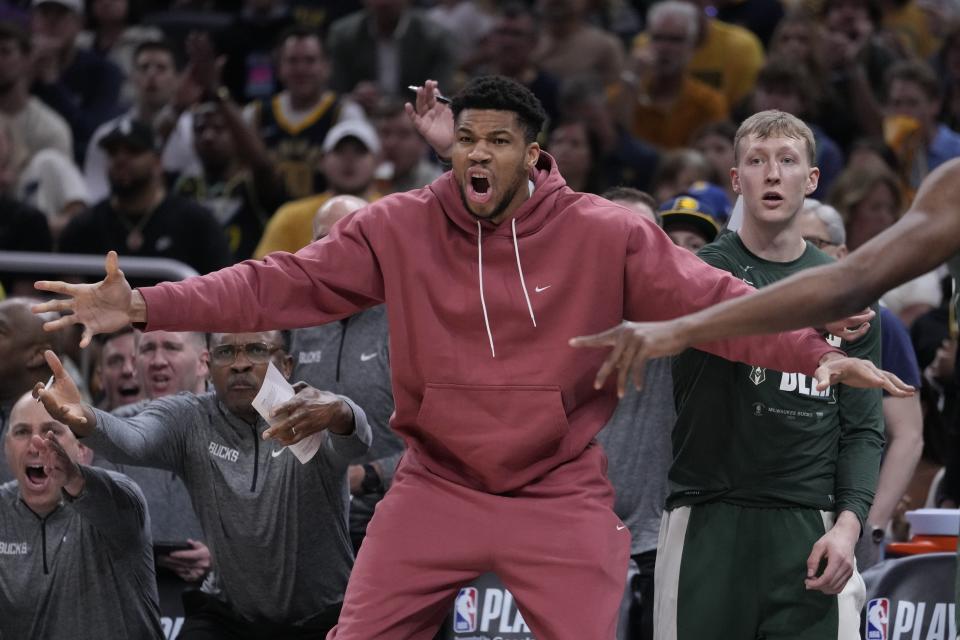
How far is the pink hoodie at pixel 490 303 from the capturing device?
478 cm

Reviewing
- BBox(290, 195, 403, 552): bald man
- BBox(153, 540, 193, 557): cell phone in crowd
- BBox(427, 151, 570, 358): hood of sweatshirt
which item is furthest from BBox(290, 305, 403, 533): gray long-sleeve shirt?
BBox(427, 151, 570, 358): hood of sweatshirt

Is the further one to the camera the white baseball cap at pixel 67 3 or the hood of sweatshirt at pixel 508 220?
the white baseball cap at pixel 67 3

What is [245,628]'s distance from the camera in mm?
5988

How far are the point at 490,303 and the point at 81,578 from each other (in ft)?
7.04

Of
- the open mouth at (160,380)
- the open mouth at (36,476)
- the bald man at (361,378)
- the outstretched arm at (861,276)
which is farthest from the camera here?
the open mouth at (160,380)

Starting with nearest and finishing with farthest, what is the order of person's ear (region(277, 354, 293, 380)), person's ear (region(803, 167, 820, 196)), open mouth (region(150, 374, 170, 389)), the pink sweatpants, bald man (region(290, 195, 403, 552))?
the pink sweatpants < person's ear (region(803, 167, 820, 196)) < person's ear (region(277, 354, 293, 380)) < bald man (region(290, 195, 403, 552)) < open mouth (region(150, 374, 170, 389))

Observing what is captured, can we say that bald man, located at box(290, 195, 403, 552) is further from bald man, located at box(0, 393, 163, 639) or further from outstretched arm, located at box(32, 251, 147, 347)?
outstretched arm, located at box(32, 251, 147, 347)

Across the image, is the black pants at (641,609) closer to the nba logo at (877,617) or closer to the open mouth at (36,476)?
the nba logo at (877,617)

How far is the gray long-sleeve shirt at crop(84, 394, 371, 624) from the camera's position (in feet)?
19.5

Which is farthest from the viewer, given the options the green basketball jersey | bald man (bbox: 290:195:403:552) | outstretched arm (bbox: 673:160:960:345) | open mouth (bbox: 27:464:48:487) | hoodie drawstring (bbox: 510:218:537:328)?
bald man (bbox: 290:195:403:552)

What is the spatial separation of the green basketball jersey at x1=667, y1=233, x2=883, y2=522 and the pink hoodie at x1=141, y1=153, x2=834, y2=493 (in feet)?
1.34

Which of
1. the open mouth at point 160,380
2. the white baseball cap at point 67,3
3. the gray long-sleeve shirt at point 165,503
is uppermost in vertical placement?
the white baseball cap at point 67,3

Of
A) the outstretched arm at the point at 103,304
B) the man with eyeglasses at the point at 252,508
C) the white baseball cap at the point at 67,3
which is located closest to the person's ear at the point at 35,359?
the man with eyeglasses at the point at 252,508

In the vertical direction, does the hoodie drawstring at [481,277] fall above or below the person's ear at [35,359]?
above
